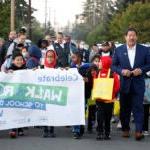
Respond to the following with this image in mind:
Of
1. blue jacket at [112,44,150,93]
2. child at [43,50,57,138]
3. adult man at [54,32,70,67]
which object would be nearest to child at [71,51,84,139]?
child at [43,50,57,138]

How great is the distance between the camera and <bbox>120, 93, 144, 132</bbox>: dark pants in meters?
12.0

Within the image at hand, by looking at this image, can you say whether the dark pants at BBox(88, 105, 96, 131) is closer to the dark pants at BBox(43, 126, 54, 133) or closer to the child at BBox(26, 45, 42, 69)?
the dark pants at BBox(43, 126, 54, 133)

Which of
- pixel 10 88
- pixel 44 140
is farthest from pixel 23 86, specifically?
pixel 44 140

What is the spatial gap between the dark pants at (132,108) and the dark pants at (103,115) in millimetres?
354

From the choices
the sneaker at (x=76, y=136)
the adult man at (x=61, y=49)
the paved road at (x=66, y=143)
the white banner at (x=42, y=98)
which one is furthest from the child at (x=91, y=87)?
the adult man at (x=61, y=49)

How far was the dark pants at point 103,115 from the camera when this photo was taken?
12.0 m

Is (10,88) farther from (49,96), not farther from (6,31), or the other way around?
(6,31)

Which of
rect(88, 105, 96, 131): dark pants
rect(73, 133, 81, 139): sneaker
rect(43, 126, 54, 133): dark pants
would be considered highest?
rect(88, 105, 96, 131): dark pants

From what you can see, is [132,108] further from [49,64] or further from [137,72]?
[49,64]

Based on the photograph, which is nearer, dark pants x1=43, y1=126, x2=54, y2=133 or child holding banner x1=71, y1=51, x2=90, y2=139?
child holding banner x1=71, y1=51, x2=90, y2=139

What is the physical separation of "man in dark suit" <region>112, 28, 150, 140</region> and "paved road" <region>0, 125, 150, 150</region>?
0.50 metres

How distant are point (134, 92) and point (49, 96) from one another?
5.21 feet

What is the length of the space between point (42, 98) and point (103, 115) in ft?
3.93

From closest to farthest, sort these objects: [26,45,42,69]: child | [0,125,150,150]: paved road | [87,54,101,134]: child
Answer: [0,125,150,150]: paved road
[87,54,101,134]: child
[26,45,42,69]: child
